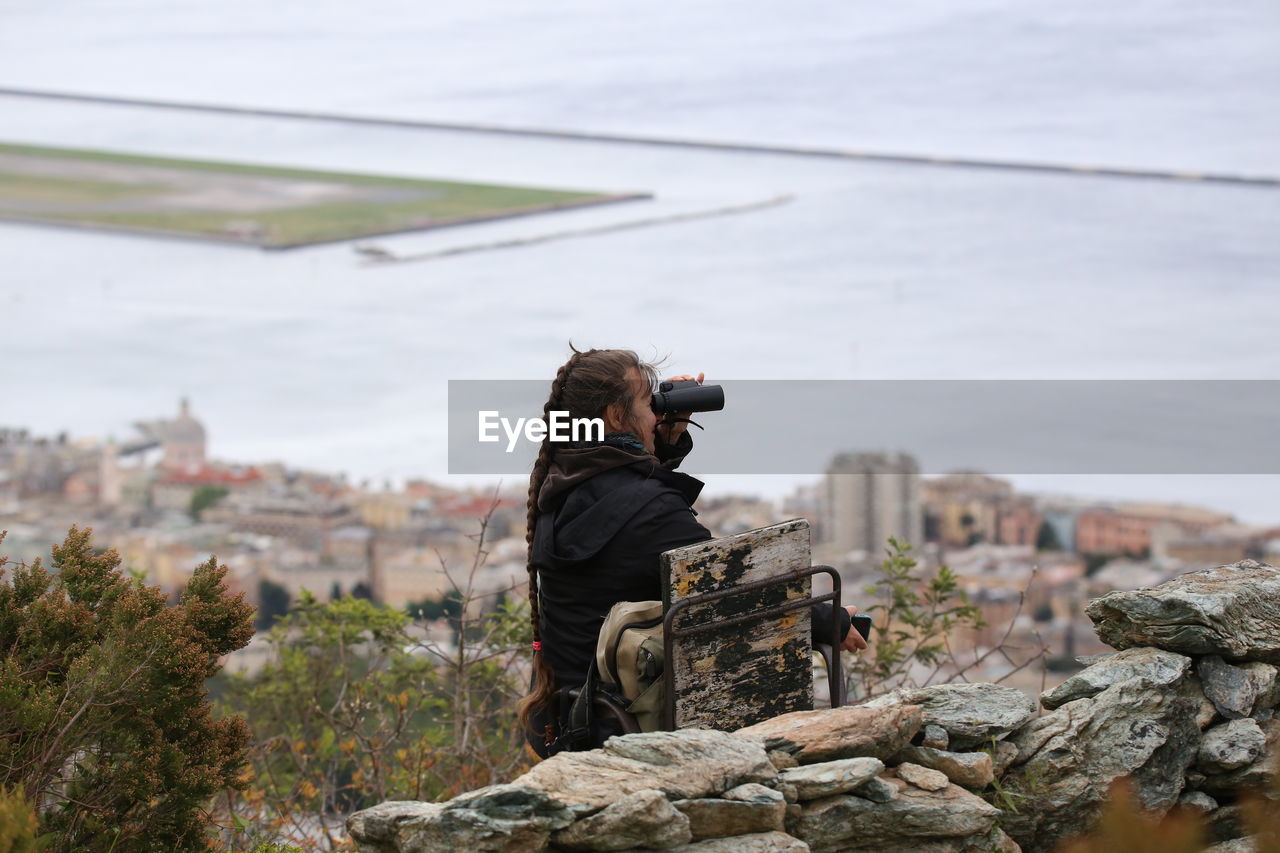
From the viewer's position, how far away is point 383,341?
27453 mm

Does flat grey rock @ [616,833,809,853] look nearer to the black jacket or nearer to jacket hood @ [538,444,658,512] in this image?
the black jacket

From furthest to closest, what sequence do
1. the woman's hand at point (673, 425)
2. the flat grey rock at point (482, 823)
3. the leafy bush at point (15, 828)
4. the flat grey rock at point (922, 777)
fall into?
the woman's hand at point (673, 425)
the flat grey rock at point (922, 777)
the flat grey rock at point (482, 823)
the leafy bush at point (15, 828)

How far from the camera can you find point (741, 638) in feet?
8.60

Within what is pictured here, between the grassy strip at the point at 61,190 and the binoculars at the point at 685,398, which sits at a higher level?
the grassy strip at the point at 61,190

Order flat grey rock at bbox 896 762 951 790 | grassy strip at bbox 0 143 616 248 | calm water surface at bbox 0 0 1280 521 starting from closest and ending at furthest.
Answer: flat grey rock at bbox 896 762 951 790, calm water surface at bbox 0 0 1280 521, grassy strip at bbox 0 143 616 248

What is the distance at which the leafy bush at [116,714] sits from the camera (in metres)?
2.48

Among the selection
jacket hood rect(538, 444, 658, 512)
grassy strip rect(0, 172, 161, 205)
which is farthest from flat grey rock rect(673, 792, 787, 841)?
grassy strip rect(0, 172, 161, 205)

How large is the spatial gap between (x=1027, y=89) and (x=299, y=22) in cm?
2684

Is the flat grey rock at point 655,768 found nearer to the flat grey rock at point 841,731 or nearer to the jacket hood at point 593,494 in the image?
the flat grey rock at point 841,731

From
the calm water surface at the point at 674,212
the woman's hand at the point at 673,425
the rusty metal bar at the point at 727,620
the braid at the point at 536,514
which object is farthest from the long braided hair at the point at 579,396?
the calm water surface at the point at 674,212

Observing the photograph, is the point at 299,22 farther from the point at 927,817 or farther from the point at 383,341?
the point at 927,817

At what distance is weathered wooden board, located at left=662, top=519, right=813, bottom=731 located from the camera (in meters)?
2.52

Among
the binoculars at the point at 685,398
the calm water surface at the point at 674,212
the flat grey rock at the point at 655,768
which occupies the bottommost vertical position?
the flat grey rock at the point at 655,768

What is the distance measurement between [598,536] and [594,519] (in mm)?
31
